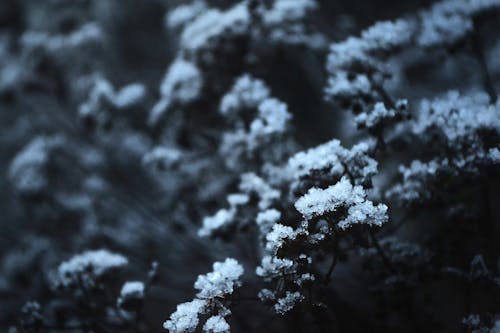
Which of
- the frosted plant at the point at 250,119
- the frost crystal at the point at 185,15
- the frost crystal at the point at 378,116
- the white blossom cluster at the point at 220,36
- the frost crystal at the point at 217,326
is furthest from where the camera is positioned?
the frost crystal at the point at 185,15

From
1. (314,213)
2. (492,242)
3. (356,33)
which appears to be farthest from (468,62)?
(314,213)

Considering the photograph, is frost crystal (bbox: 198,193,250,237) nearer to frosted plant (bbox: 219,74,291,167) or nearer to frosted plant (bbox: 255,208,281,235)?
frosted plant (bbox: 255,208,281,235)

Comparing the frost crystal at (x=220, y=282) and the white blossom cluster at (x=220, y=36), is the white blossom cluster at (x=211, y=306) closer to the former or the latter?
the frost crystal at (x=220, y=282)

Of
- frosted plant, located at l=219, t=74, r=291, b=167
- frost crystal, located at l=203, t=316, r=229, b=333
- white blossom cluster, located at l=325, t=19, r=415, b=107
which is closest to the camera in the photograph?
frost crystal, located at l=203, t=316, r=229, b=333

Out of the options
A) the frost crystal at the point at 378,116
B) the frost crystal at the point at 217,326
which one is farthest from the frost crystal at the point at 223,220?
the frost crystal at the point at 378,116

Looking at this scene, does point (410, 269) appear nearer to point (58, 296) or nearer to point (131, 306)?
point (131, 306)

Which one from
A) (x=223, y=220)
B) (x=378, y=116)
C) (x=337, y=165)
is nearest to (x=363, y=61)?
(x=378, y=116)

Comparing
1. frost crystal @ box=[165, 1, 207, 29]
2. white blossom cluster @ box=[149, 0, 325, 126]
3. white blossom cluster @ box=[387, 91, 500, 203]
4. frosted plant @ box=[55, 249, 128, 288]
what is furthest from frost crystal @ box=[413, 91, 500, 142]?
frost crystal @ box=[165, 1, 207, 29]
